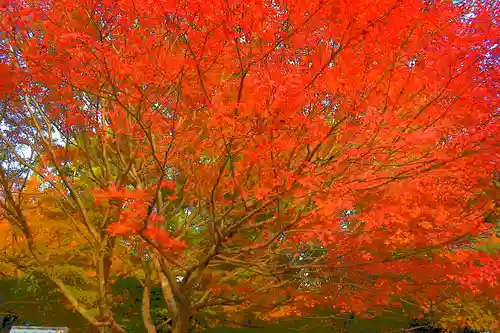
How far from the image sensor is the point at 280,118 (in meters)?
5.52

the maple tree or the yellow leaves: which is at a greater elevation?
the maple tree

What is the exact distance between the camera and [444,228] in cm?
754

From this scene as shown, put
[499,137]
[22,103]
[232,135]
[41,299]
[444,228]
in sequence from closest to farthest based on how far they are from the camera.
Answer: [232,135] < [499,137] < [444,228] < [22,103] < [41,299]

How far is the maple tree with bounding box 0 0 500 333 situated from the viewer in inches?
223

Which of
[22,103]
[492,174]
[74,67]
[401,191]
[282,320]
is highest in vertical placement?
[22,103]

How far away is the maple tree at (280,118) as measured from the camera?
5.68 metres

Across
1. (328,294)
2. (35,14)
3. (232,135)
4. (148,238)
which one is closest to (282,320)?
(328,294)

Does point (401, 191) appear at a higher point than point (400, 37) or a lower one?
lower

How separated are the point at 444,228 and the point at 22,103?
26.7 feet

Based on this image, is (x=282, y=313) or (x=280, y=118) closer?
(x=280, y=118)

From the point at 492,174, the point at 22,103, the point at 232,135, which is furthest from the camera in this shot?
the point at 492,174

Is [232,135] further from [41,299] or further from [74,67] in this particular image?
[41,299]

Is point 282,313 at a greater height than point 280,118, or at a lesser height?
lesser

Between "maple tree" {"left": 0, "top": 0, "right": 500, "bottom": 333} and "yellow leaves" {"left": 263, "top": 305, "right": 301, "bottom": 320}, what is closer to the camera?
"maple tree" {"left": 0, "top": 0, "right": 500, "bottom": 333}
